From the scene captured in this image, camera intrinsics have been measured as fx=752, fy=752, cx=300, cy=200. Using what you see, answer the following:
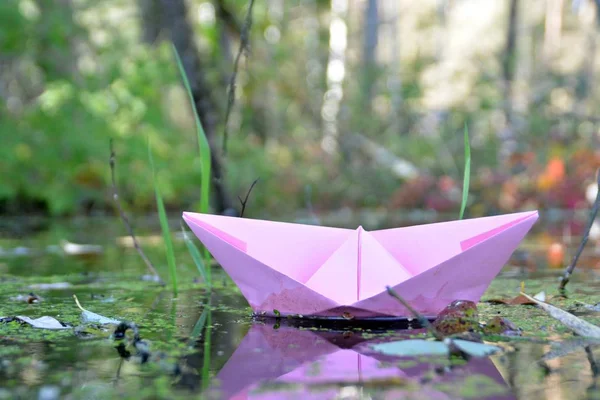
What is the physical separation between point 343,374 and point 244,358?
0.64 feet

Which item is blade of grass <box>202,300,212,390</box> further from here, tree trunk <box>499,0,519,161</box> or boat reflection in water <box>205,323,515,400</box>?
tree trunk <box>499,0,519,161</box>

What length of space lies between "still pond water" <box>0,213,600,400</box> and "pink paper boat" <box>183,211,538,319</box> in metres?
0.06

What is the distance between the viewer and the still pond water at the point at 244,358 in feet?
2.92

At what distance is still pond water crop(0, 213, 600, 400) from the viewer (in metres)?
0.89

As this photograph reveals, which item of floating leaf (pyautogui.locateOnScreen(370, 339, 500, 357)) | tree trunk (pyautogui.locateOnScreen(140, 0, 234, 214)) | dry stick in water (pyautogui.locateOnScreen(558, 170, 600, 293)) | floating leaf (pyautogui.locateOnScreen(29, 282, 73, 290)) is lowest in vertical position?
floating leaf (pyautogui.locateOnScreen(370, 339, 500, 357))

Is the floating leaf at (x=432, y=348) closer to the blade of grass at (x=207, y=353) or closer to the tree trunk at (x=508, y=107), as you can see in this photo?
the blade of grass at (x=207, y=353)

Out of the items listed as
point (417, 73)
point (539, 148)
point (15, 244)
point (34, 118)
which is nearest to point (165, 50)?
point (34, 118)

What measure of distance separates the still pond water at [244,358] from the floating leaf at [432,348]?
0.01 metres

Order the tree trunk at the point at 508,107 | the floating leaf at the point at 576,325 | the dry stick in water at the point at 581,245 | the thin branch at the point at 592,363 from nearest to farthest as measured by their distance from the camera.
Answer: the thin branch at the point at 592,363 < the floating leaf at the point at 576,325 < the dry stick in water at the point at 581,245 < the tree trunk at the point at 508,107

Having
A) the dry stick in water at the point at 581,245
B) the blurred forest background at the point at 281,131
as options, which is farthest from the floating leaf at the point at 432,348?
the blurred forest background at the point at 281,131

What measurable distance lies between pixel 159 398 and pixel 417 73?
33.3ft

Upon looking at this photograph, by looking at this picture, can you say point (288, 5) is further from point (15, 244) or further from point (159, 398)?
point (159, 398)

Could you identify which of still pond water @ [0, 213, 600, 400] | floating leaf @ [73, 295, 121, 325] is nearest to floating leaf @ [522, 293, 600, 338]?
still pond water @ [0, 213, 600, 400]

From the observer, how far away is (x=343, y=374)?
979 mm
